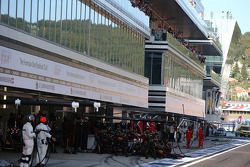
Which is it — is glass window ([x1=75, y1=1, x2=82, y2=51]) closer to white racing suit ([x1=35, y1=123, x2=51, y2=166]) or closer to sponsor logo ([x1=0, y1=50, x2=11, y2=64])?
sponsor logo ([x1=0, y1=50, x2=11, y2=64])

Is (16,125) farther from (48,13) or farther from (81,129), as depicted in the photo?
(48,13)

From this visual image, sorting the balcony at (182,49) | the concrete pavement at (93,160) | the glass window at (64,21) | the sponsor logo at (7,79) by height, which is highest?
the balcony at (182,49)

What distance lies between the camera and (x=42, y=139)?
757 inches

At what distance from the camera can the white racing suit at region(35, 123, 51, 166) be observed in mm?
19094

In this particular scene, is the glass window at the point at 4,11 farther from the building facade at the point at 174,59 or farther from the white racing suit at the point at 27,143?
the building facade at the point at 174,59

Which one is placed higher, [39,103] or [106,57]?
[106,57]

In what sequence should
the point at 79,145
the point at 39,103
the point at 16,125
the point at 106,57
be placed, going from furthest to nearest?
the point at 106,57 → the point at 79,145 → the point at 16,125 → the point at 39,103

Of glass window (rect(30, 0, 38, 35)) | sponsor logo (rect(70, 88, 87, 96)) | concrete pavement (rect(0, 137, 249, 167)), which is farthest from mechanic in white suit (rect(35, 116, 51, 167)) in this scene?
sponsor logo (rect(70, 88, 87, 96))

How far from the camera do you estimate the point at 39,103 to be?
2180 centimetres

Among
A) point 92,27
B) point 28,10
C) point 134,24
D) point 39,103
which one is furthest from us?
point 134,24

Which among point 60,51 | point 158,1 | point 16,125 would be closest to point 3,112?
point 16,125

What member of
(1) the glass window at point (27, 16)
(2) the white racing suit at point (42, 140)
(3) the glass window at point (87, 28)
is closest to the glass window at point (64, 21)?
(3) the glass window at point (87, 28)

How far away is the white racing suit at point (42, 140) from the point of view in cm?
1909

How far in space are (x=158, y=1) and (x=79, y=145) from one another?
85.0 ft
